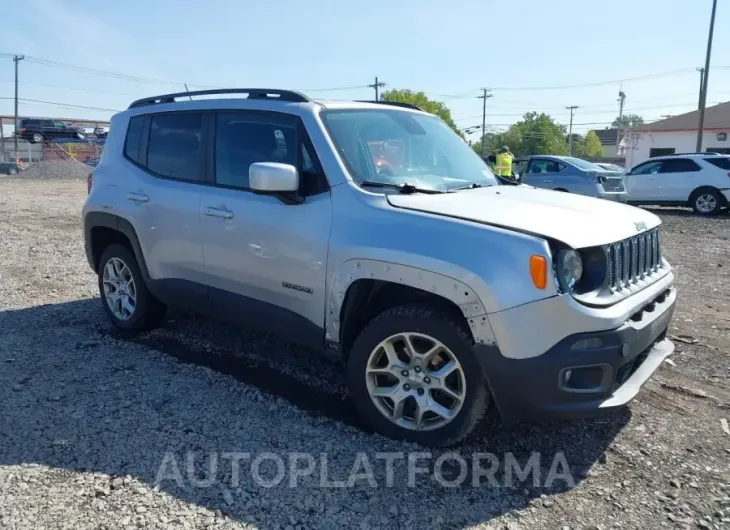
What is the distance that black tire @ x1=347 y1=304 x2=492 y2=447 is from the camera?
10.6ft

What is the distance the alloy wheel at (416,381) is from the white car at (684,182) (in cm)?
1579

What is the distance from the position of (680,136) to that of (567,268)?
→ 4988 centimetres

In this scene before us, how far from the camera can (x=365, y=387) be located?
11.9 feet

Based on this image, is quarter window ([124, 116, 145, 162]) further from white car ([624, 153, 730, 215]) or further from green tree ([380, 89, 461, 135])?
green tree ([380, 89, 461, 135])

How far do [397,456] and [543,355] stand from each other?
3.29 ft

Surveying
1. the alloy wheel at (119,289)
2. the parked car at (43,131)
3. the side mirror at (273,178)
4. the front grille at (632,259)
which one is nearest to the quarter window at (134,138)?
the alloy wheel at (119,289)

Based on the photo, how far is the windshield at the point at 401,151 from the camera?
3957 millimetres

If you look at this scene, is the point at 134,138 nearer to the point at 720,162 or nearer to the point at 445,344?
the point at 445,344

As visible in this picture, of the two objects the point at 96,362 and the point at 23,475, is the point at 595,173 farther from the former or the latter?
the point at 23,475

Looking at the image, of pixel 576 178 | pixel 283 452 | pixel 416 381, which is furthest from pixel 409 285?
pixel 576 178

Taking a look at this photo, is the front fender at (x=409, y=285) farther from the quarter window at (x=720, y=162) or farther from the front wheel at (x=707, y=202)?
the quarter window at (x=720, y=162)

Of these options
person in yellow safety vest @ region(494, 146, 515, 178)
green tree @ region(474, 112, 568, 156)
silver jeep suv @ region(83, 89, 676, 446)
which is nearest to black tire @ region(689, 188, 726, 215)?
person in yellow safety vest @ region(494, 146, 515, 178)

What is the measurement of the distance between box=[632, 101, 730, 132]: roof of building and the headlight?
1873 inches

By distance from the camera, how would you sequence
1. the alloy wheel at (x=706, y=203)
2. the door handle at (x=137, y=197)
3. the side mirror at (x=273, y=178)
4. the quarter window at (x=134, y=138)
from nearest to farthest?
the side mirror at (x=273, y=178) → the door handle at (x=137, y=197) → the quarter window at (x=134, y=138) → the alloy wheel at (x=706, y=203)
